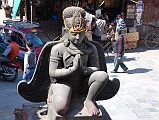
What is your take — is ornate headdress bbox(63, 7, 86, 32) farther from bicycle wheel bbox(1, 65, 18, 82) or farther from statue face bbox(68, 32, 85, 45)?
bicycle wheel bbox(1, 65, 18, 82)

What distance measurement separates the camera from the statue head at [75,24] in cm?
506

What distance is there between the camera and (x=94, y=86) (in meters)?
5.21

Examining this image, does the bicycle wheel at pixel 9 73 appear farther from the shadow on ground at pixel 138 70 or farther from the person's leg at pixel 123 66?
the shadow on ground at pixel 138 70

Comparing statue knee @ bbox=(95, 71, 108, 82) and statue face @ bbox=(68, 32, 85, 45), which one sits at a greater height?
statue face @ bbox=(68, 32, 85, 45)

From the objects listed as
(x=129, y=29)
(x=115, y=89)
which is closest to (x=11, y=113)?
(x=115, y=89)

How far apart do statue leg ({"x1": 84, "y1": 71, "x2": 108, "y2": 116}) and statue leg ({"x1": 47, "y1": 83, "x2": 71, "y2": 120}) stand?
0.92 feet

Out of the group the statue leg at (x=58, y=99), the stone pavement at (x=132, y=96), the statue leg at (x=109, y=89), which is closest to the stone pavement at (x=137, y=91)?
the stone pavement at (x=132, y=96)

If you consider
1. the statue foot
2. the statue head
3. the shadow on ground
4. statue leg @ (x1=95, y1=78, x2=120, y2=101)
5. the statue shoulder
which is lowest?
the shadow on ground

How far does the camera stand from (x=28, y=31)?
12.6 meters

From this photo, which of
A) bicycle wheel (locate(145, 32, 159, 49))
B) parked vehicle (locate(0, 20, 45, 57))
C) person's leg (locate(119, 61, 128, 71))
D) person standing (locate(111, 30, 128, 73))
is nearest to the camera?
person standing (locate(111, 30, 128, 73))

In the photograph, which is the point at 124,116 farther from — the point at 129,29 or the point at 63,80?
the point at 129,29

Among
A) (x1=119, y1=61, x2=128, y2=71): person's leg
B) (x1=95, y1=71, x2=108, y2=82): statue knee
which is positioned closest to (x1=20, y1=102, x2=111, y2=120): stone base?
(x1=95, y1=71, x2=108, y2=82): statue knee

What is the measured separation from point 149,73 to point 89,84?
738 centimetres

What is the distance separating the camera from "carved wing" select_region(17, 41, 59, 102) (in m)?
5.45
